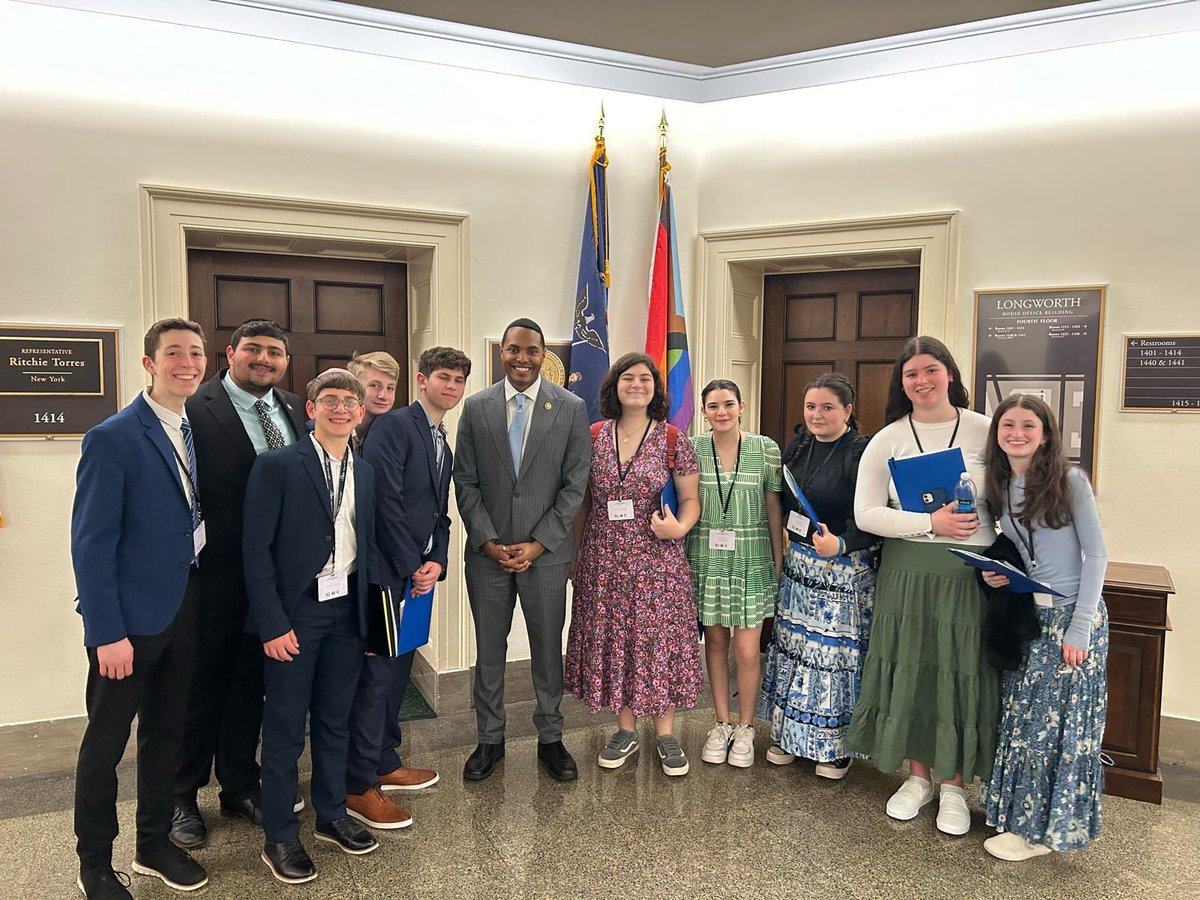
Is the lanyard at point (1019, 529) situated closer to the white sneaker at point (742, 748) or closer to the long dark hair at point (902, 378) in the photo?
the long dark hair at point (902, 378)

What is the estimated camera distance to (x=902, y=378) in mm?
2861

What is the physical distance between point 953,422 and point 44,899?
311cm

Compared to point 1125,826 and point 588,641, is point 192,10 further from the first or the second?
point 1125,826

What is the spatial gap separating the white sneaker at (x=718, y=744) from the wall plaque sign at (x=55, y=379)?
115 inches

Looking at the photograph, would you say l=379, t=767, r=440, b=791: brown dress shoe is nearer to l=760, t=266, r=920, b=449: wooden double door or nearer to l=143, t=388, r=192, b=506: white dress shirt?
l=143, t=388, r=192, b=506: white dress shirt

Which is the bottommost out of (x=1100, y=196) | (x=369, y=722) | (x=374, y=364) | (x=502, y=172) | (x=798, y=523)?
(x=369, y=722)

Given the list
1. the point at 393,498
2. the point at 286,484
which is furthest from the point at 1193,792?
the point at 286,484

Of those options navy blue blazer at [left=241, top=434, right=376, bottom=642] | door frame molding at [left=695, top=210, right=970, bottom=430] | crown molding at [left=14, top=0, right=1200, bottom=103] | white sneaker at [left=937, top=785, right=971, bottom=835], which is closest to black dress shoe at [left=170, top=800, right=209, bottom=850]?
navy blue blazer at [left=241, top=434, right=376, bottom=642]

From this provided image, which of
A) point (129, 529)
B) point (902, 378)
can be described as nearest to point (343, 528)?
point (129, 529)

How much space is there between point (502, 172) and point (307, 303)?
1.22m

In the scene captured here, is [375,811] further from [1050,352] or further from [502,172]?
[1050,352]

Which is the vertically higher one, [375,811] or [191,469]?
[191,469]

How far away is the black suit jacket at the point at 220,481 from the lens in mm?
2547

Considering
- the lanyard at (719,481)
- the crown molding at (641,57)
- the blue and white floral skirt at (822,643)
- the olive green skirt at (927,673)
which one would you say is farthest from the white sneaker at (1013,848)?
the crown molding at (641,57)
